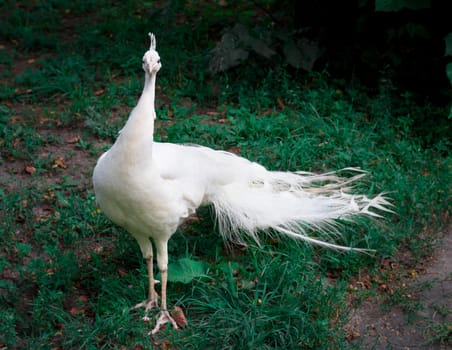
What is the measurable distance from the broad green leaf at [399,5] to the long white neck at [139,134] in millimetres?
2814

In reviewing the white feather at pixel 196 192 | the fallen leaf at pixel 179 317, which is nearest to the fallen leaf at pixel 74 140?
the white feather at pixel 196 192

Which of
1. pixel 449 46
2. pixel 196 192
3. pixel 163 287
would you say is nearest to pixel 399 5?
pixel 449 46

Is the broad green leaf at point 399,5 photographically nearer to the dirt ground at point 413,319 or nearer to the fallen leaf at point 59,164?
the dirt ground at point 413,319

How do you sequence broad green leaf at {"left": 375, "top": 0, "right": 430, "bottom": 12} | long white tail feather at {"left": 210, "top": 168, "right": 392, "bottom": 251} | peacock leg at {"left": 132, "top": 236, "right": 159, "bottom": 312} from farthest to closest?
broad green leaf at {"left": 375, "top": 0, "right": 430, "bottom": 12}, long white tail feather at {"left": 210, "top": 168, "right": 392, "bottom": 251}, peacock leg at {"left": 132, "top": 236, "right": 159, "bottom": 312}

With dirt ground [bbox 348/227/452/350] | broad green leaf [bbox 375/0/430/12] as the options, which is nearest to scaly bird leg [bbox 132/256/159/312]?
dirt ground [bbox 348/227/452/350]

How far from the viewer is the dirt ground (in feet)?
12.5

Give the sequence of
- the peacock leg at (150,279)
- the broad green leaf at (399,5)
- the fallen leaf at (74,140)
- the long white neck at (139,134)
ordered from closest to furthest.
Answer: the long white neck at (139,134) < the peacock leg at (150,279) < the broad green leaf at (399,5) < the fallen leaf at (74,140)

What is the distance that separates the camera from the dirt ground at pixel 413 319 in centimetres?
381

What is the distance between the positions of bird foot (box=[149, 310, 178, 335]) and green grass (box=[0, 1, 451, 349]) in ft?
0.21

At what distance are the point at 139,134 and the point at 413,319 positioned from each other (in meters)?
2.00

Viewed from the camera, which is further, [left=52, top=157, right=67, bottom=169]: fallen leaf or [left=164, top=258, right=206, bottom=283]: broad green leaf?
[left=52, top=157, right=67, bottom=169]: fallen leaf

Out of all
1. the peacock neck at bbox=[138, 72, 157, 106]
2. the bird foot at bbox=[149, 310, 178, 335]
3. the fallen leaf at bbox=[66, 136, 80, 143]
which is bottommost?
the bird foot at bbox=[149, 310, 178, 335]

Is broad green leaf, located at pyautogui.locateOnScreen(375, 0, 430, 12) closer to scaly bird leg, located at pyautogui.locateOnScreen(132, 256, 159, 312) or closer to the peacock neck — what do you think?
the peacock neck

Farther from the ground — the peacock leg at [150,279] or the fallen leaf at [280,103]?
the fallen leaf at [280,103]
